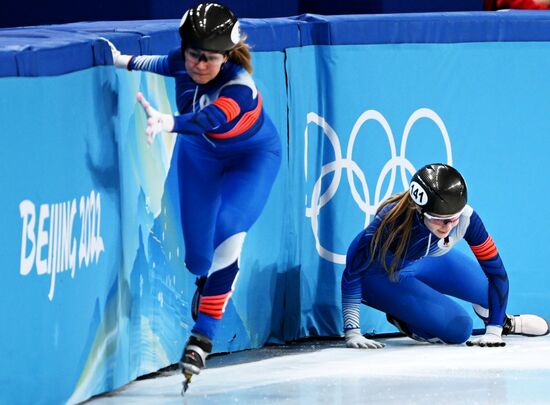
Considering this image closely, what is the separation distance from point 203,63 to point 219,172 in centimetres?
65

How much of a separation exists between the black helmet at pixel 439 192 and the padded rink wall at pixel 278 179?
27.8 inches

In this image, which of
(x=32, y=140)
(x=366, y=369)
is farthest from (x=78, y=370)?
(x=366, y=369)

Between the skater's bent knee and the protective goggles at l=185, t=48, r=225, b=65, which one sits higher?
the protective goggles at l=185, t=48, r=225, b=65

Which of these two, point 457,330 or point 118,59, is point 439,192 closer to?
point 457,330

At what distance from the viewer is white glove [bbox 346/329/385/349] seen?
24.3 feet

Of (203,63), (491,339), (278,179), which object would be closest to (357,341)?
(491,339)

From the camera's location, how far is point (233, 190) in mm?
6668

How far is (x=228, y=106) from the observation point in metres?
6.31

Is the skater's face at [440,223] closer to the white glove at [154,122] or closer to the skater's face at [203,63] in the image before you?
the skater's face at [203,63]

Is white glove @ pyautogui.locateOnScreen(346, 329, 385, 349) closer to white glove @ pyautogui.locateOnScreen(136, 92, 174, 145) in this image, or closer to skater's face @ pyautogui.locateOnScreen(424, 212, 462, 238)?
skater's face @ pyautogui.locateOnScreen(424, 212, 462, 238)

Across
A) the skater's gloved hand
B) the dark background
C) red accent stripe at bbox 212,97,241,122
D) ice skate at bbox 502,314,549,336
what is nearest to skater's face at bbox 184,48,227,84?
red accent stripe at bbox 212,97,241,122

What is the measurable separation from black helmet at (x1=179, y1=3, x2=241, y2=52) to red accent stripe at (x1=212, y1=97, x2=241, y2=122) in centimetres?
23

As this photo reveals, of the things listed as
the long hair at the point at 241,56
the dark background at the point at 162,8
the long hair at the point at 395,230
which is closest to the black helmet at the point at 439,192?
the long hair at the point at 395,230

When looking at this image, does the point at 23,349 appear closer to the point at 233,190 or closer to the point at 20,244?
the point at 20,244
